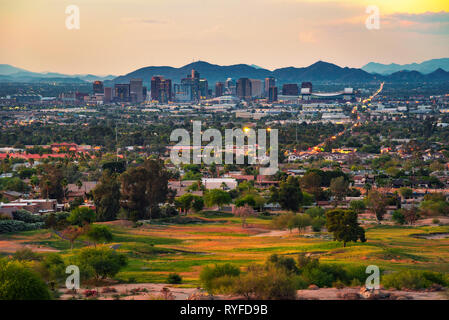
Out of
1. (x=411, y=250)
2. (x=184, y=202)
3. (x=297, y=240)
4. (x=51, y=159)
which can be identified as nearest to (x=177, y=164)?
(x=51, y=159)

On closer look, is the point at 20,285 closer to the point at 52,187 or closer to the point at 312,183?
the point at 52,187

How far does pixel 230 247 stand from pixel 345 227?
6210 mm

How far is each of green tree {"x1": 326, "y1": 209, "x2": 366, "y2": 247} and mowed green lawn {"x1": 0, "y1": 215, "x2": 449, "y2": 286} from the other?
48 cm

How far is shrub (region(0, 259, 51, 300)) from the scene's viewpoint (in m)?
21.1

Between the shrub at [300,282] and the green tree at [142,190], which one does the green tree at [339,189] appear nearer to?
the green tree at [142,190]

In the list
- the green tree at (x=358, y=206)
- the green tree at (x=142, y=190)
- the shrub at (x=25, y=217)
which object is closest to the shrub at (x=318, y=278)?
the shrub at (x=25, y=217)

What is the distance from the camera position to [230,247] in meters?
37.2

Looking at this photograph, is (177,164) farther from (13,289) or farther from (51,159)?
(13,289)

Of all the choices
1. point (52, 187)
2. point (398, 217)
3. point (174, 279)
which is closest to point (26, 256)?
point (174, 279)

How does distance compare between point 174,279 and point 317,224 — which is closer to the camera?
point 174,279

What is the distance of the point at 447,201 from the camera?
177 ft

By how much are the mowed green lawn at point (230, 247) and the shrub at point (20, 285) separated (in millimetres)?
6170

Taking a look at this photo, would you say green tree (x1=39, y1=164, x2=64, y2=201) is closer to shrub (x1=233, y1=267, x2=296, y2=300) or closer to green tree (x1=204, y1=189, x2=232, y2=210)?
green tree (x1=204, y1=189, x2=232, y2=210)

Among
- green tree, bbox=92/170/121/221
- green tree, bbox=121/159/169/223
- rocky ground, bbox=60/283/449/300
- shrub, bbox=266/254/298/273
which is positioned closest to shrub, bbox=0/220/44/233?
green tree, bbox=92/170/121/221
